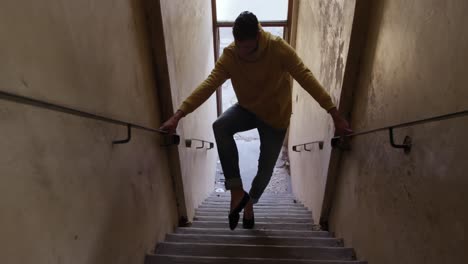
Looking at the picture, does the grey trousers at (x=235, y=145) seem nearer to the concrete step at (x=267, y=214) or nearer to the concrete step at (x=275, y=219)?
the concrete step at (x=275, y=219)

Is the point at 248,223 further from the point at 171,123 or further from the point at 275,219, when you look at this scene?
the point at 171,123

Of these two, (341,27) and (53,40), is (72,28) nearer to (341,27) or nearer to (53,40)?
(53,40)

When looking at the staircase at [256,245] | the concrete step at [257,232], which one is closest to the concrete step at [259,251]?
the staircase at [256,245]

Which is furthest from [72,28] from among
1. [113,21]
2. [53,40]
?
[113,21]

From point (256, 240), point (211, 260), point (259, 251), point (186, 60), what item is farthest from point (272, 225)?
point (186, 60)

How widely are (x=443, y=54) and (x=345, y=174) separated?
1248 mm

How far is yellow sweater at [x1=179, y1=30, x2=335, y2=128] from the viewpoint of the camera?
224 centimetres

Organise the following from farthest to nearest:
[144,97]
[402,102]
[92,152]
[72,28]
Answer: [144,97]
[402,102]
[92,152]
[72,28]

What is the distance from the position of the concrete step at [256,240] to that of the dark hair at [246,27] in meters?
1.21

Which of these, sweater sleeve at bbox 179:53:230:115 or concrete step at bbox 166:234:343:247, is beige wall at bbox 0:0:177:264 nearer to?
sweater sleeve at bbox 179:53:230:115

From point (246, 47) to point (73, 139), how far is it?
1.17 meters

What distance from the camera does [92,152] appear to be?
1352 mm

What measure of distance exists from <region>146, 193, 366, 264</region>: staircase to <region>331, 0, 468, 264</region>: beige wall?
213 millimetres

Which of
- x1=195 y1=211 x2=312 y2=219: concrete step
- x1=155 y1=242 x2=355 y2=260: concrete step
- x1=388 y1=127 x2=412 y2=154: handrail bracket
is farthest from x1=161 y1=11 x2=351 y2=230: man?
x1=195 y1=211 x2=312 y2=219: concrete step
